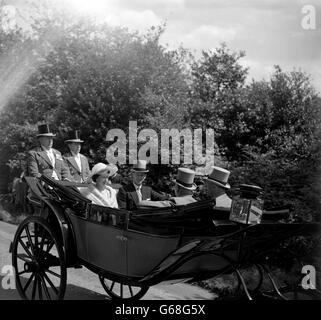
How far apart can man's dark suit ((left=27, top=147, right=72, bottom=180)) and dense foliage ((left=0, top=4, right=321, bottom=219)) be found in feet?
9.40

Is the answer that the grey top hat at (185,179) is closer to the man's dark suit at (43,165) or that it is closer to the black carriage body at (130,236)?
the black carriage body at (130,236)

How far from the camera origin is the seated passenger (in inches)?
194

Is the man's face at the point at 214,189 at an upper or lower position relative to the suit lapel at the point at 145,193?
upper

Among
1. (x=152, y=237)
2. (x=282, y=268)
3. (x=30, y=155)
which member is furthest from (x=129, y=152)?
(x=152, y=237)

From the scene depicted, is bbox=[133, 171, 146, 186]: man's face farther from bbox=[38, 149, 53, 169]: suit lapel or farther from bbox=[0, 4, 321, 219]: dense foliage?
bbox=[0, 4, 321, 219]: dense foliage

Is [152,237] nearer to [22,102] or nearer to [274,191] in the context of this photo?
[274,191]

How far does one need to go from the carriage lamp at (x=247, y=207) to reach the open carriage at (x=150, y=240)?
0.07m

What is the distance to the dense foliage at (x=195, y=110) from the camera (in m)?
7.48

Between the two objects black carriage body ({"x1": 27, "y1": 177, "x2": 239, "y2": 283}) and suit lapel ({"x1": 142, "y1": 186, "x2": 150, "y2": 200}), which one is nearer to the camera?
black carriage body ({"x1": 27, "y1": 177, "x2": 239, "y2": 283})
